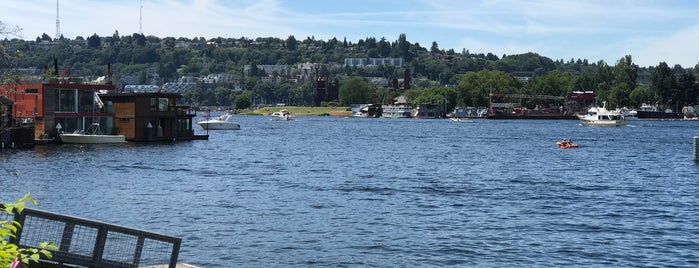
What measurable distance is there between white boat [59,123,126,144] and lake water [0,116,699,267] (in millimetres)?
8935

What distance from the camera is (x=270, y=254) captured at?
33969 millimetres

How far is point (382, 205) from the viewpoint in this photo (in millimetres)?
49438

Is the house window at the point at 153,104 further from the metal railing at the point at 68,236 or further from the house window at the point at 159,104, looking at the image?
the metal railing at the point at 68,236

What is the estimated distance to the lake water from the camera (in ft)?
114

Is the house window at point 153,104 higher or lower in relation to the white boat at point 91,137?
higher

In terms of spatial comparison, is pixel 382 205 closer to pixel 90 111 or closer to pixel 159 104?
pixel 90 111

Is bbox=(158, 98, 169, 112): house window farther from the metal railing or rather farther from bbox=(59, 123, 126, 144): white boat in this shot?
the metal railing

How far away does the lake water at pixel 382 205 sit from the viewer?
34.8m

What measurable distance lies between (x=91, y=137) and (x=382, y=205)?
6187 cm

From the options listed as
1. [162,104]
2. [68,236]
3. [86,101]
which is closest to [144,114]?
[162,104]

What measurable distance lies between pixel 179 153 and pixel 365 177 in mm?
32172

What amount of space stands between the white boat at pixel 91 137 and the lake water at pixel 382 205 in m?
8.93

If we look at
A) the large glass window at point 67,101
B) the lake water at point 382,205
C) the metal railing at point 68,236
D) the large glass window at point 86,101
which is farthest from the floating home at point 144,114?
the metal railing at point 68,236

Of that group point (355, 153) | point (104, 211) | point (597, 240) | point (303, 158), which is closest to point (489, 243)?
point (597, 240)
